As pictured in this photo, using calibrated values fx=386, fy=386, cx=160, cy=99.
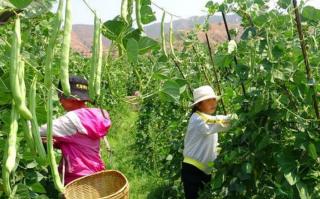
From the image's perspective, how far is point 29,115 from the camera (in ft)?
2.66

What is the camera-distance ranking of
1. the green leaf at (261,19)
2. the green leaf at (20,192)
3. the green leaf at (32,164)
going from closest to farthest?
the green leaf at (20,192)
the green leaf at (261,19)
the green leaf at (32,164)

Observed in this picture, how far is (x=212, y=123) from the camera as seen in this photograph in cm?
258

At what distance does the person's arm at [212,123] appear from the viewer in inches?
98.6

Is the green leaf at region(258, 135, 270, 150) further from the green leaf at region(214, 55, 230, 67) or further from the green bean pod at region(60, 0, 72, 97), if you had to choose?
the green bean pod at region(60, 0, 72, 97)

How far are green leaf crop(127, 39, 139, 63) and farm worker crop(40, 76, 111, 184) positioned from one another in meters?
1.49

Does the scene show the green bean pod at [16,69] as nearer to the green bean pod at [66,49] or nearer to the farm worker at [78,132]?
the green bean pod at [66,49]

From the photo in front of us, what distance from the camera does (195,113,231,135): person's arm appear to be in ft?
8.21

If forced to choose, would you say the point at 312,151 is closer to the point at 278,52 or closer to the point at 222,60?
the point at 278,52

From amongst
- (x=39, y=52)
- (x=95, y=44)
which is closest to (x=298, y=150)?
(x=95, y=44)

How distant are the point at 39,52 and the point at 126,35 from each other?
1.66m

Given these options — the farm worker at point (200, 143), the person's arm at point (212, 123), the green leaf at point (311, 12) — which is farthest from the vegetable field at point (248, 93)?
the farm worker at point (200, 143)

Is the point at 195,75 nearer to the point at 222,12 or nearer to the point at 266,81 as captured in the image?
the point at 222,12

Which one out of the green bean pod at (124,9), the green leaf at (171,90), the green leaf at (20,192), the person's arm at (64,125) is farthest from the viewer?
the person's arm at (64,125)

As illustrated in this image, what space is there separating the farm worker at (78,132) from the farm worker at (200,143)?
65 centimetres
